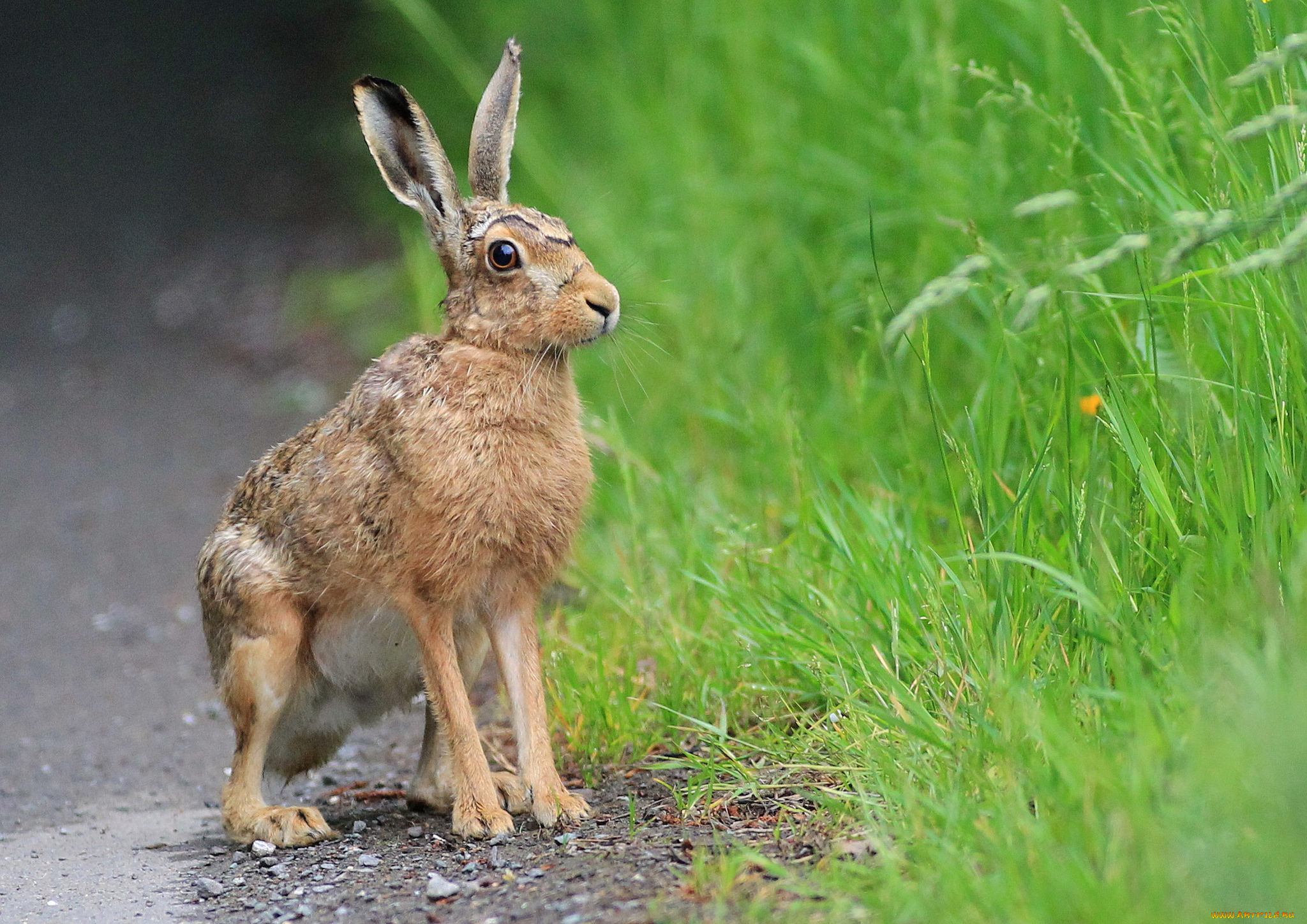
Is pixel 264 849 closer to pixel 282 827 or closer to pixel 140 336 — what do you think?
pixel 282 827

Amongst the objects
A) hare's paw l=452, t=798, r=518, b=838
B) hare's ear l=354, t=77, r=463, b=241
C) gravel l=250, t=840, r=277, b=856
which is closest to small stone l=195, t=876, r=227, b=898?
gravel l=250, t=840, r=277, b=856

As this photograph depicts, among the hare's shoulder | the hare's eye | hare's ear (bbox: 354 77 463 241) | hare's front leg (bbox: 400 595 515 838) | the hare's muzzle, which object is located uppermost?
hare's ear (bbox: 354 77 463 241)

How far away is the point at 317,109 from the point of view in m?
11.8

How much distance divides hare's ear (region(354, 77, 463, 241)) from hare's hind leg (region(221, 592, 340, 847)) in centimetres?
107

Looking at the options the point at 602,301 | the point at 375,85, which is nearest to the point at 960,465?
the point at 602,301

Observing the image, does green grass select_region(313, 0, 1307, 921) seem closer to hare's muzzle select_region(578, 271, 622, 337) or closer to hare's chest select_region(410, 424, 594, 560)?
hare's chest select_region(410, 424, 594, 560)

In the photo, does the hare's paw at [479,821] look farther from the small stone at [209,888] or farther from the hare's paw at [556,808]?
the small stone at [209,888]

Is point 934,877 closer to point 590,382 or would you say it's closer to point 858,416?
point 858,416

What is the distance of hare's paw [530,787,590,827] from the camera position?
10.7 ft

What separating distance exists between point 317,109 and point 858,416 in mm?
8604

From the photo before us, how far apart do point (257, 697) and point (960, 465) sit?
1.86 metres

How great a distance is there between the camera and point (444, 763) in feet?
12.0

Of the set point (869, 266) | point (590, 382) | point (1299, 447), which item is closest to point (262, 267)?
point (590, 382)

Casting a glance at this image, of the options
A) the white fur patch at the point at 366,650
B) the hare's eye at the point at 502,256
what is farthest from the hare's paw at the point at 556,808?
the hare's eye at the point at 502,256
